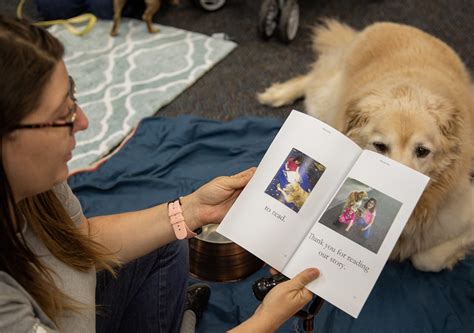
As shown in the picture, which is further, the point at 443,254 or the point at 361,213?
the point at 443,254

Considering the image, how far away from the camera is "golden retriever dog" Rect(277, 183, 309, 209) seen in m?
1.08

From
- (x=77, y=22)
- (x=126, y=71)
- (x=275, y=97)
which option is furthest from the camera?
(x=77, y=22)

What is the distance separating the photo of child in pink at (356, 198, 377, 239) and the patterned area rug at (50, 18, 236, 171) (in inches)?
58.7

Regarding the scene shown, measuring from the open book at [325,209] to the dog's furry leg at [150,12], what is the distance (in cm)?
210

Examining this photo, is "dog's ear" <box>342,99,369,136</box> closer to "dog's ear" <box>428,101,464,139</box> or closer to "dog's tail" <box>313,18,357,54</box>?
"dog's ear" <box>428,101,464,139</box>

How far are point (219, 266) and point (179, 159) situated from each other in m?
0.67

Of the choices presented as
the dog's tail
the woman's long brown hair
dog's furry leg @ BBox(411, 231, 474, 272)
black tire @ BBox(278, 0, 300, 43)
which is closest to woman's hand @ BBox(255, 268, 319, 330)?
the woman's long brown hair

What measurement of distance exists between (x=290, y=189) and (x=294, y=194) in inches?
0.6

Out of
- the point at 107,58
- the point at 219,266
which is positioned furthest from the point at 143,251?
the point at 107,58

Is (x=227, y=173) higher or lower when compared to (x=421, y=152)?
lower

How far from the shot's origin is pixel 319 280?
1.01 meters

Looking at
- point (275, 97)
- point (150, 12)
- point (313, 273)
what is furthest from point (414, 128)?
point (150, 12)

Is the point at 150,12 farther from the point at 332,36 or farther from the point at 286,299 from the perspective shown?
the point at 286,299

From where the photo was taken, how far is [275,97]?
2457 mm
